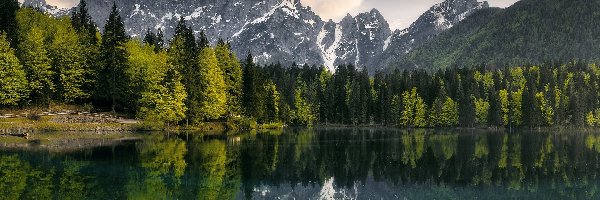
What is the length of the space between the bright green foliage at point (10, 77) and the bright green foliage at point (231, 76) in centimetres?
3697

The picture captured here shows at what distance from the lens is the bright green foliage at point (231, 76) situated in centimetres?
10269

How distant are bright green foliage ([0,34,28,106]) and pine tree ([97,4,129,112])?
13.7 meters

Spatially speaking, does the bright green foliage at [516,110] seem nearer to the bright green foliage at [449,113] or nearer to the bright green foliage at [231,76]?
the bright green foliage at [449,113]

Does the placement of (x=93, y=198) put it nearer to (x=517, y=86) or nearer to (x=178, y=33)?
(x=178, y=33)

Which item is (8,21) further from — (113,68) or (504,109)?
(504,109)

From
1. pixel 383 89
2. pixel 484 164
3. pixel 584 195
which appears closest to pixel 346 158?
pixel 484 164

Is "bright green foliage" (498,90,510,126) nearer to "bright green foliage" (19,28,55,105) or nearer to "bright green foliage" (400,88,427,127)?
"bright green foliage" (400,88,427,127)

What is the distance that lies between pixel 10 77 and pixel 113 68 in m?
17.2

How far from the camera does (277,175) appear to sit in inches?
1510

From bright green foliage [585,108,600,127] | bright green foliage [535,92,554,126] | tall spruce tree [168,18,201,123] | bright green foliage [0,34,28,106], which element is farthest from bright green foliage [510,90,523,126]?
bright green foliage [0,34,28,106]

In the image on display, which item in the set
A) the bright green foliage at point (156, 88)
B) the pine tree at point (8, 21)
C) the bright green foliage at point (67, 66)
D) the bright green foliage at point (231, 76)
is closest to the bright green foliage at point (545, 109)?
the bright green foliage at point (231, 76)

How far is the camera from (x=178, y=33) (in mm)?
97312

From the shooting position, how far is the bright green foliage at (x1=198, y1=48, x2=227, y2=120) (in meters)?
92.4

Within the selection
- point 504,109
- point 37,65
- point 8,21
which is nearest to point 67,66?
point 37,65
